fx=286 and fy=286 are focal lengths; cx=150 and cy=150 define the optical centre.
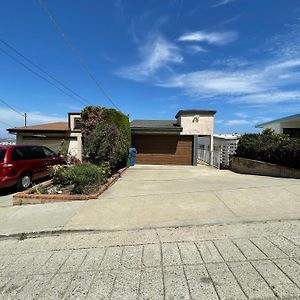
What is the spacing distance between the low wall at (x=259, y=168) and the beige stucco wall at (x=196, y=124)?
4.29 metres

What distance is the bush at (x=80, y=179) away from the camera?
812cm

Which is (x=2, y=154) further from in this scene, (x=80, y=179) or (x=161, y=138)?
(x=161, y=138)

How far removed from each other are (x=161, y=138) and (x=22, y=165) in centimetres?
1150

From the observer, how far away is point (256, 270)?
3.54 metres

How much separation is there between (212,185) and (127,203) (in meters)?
3.24

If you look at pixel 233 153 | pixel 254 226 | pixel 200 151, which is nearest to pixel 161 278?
pixel 254 226

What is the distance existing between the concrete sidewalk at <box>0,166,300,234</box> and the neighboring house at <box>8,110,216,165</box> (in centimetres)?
1143

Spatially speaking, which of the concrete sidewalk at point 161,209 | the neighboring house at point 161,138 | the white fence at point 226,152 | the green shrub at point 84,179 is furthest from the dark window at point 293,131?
the green shrub at point 84,179

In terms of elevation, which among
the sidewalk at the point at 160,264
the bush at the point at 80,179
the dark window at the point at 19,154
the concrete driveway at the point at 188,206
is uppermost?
the dark window at the point at 19,154

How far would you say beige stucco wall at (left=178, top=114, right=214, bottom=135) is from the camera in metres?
19.8

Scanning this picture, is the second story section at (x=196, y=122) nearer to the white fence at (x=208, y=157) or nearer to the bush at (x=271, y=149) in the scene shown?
the white fence at (x=208, y=157)

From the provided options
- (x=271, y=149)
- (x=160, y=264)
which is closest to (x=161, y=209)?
(x=160, y=264)

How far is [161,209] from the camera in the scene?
639 centimetres

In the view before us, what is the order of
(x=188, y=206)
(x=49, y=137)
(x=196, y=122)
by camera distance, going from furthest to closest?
(x=49, y=137) → (x=196, y=122) → (x=188, y=206)
